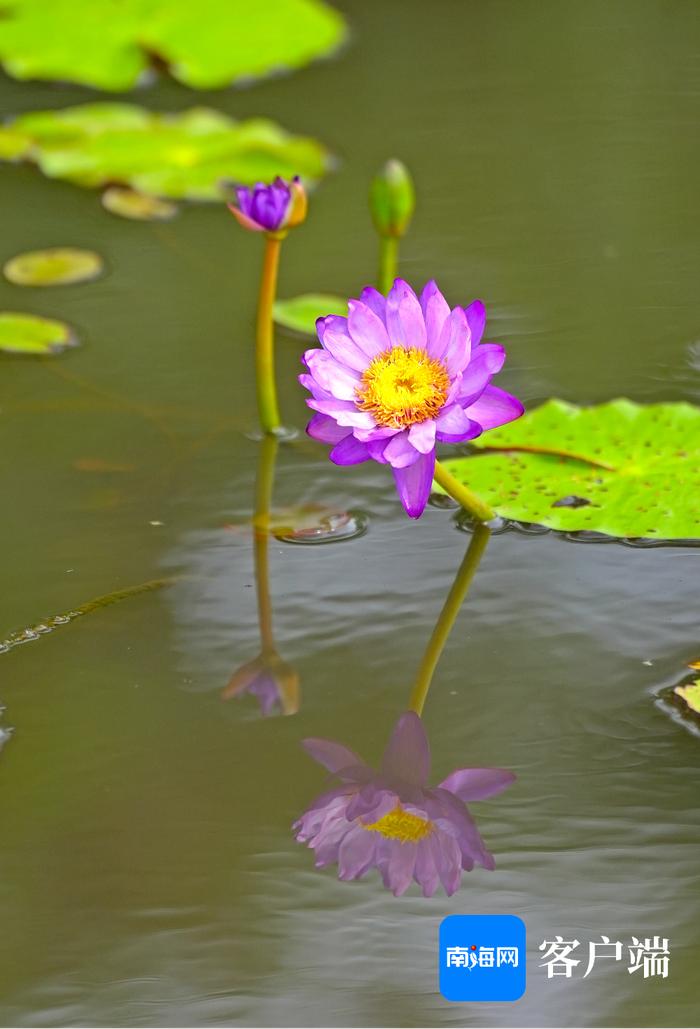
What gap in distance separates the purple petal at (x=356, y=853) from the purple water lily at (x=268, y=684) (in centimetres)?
15

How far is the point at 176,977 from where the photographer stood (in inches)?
33.2

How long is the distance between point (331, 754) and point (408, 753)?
0.06 m

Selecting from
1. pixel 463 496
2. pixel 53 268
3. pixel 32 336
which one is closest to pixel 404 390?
pixel 463 496

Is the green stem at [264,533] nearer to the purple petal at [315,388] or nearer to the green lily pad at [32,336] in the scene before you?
the purple petal at [315,388]

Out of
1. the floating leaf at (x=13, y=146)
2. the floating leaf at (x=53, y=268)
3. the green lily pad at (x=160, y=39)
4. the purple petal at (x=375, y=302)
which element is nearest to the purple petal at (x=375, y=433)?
the purple petal at (x=375, y=302)

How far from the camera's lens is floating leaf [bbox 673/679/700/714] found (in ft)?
3.29

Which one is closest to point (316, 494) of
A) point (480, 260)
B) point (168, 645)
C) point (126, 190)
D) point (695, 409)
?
point (168, 645)

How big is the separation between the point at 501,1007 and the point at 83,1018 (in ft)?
Answer: 0.90

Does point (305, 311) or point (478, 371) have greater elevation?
point (478, 371)

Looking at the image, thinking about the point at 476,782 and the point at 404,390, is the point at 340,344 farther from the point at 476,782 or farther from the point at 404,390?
the point at 476,782

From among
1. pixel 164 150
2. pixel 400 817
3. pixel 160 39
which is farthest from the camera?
pixel 160 39

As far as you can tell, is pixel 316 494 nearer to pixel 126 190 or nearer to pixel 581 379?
pixel 581 379

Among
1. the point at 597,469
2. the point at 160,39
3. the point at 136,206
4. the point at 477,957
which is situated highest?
the point at 160,39

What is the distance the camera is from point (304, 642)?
1.13 metres
